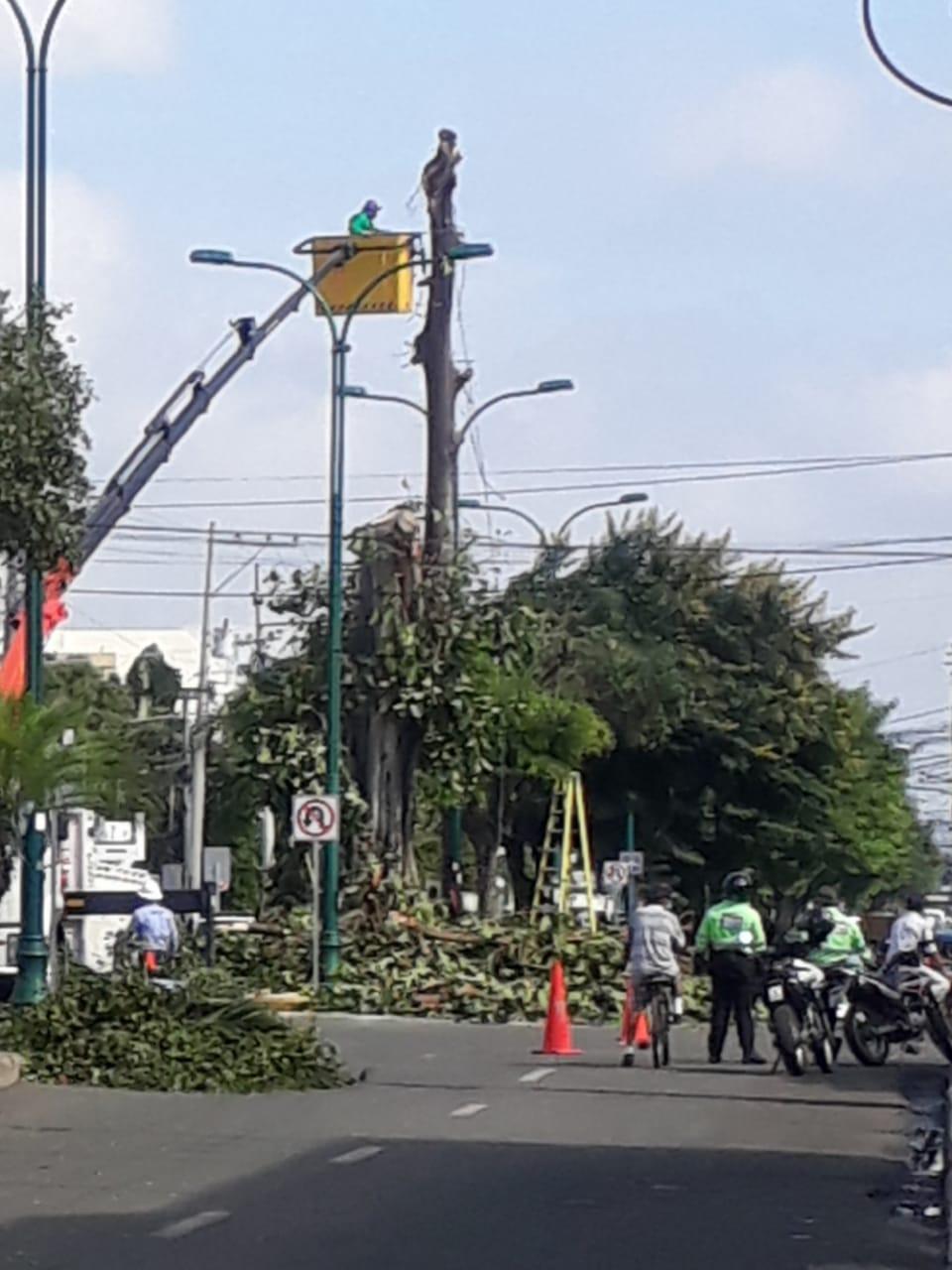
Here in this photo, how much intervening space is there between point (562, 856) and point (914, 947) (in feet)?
68.0

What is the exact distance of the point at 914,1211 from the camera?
13156 mm

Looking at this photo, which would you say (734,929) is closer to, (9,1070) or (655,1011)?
(655,1011)

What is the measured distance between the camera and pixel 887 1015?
23703 mm

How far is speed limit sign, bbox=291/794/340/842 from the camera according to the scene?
108 ft

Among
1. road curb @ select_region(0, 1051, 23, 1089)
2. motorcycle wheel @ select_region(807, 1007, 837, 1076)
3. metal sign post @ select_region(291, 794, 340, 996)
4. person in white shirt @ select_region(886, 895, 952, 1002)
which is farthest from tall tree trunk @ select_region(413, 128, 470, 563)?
road curb @ select_region(0, 1051, 23, 1089)

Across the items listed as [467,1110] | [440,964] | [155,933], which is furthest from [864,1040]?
[440,964]

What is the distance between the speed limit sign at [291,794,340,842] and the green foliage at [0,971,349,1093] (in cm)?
1010

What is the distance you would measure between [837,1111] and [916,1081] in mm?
1317

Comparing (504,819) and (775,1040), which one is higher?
(504,819)

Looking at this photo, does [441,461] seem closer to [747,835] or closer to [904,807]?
[747,835]

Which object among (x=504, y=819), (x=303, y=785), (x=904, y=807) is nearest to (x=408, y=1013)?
(x=303, y=785)

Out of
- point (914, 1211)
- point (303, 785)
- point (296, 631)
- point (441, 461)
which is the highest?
point (441, 461)

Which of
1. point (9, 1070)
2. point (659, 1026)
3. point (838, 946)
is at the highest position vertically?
point (838, 946)

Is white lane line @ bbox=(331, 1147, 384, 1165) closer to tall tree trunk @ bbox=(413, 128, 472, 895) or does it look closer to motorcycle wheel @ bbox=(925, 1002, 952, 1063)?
motorcycle wheel @ bbox=(925, 1002, 952, 1063)
